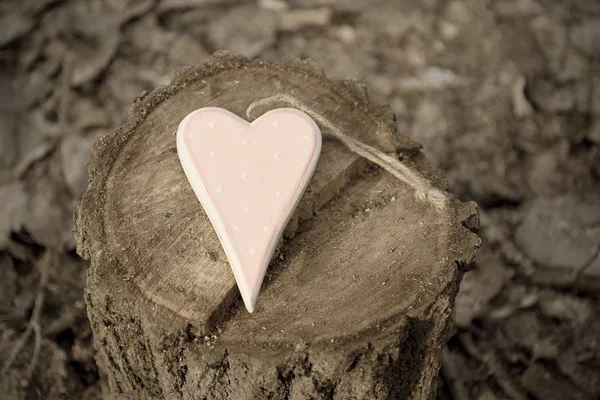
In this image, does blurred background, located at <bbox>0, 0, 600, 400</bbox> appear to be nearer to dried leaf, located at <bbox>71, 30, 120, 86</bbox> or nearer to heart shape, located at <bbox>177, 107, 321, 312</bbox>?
dried leaf, located at <bbox>71, 30, 120, 86</bbox>

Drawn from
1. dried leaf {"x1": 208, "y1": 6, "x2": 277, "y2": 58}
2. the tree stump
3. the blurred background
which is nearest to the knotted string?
the tree stump

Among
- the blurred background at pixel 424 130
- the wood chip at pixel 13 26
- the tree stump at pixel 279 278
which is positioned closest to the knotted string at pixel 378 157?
the tree stump at pixel 279 278

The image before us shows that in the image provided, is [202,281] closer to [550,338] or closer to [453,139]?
[550,338]

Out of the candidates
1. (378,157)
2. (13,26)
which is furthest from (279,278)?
(13,26)

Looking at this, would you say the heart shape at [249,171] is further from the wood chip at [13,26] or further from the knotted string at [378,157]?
the wood chip at [13,26]

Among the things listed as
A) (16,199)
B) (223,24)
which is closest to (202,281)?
(16,199)
